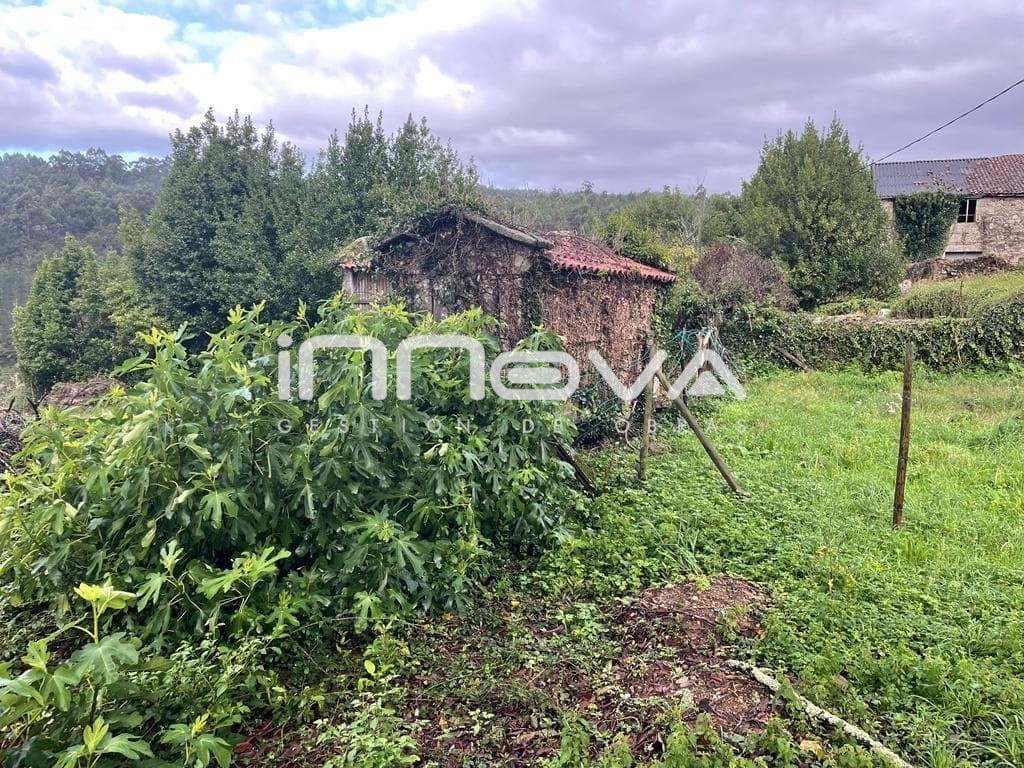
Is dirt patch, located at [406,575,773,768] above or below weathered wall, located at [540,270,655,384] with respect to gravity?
below

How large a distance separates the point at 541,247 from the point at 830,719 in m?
5.94

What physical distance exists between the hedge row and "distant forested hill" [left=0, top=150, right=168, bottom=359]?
3185 cm

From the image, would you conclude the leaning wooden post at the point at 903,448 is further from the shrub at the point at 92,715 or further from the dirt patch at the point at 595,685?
the shrub at the point at 92,715

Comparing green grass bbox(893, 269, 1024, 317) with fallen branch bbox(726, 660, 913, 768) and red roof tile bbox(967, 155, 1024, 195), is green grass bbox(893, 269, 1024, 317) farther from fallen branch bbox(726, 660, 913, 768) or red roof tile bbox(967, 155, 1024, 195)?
fallen branch bbox(726, 660, 913, 768)

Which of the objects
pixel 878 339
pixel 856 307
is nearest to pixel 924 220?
pixel 856 307

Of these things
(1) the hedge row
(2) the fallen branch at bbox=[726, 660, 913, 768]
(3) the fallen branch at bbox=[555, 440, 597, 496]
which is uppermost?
(1) the hedge row

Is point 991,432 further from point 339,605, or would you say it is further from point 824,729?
point 339,605

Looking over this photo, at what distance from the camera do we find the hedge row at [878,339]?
1089 centimetres

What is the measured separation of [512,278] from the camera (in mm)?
7883

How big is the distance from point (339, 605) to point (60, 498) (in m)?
1.58

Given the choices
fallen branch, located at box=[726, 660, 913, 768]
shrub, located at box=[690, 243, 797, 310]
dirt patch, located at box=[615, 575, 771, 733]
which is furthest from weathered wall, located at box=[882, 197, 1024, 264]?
fallen branch, located at box=[726, 660, 913, 768]

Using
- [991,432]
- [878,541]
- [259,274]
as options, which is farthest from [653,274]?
[259,274]

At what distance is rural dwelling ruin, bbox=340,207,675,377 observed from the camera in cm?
780

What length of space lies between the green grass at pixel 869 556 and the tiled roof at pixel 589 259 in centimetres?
267
